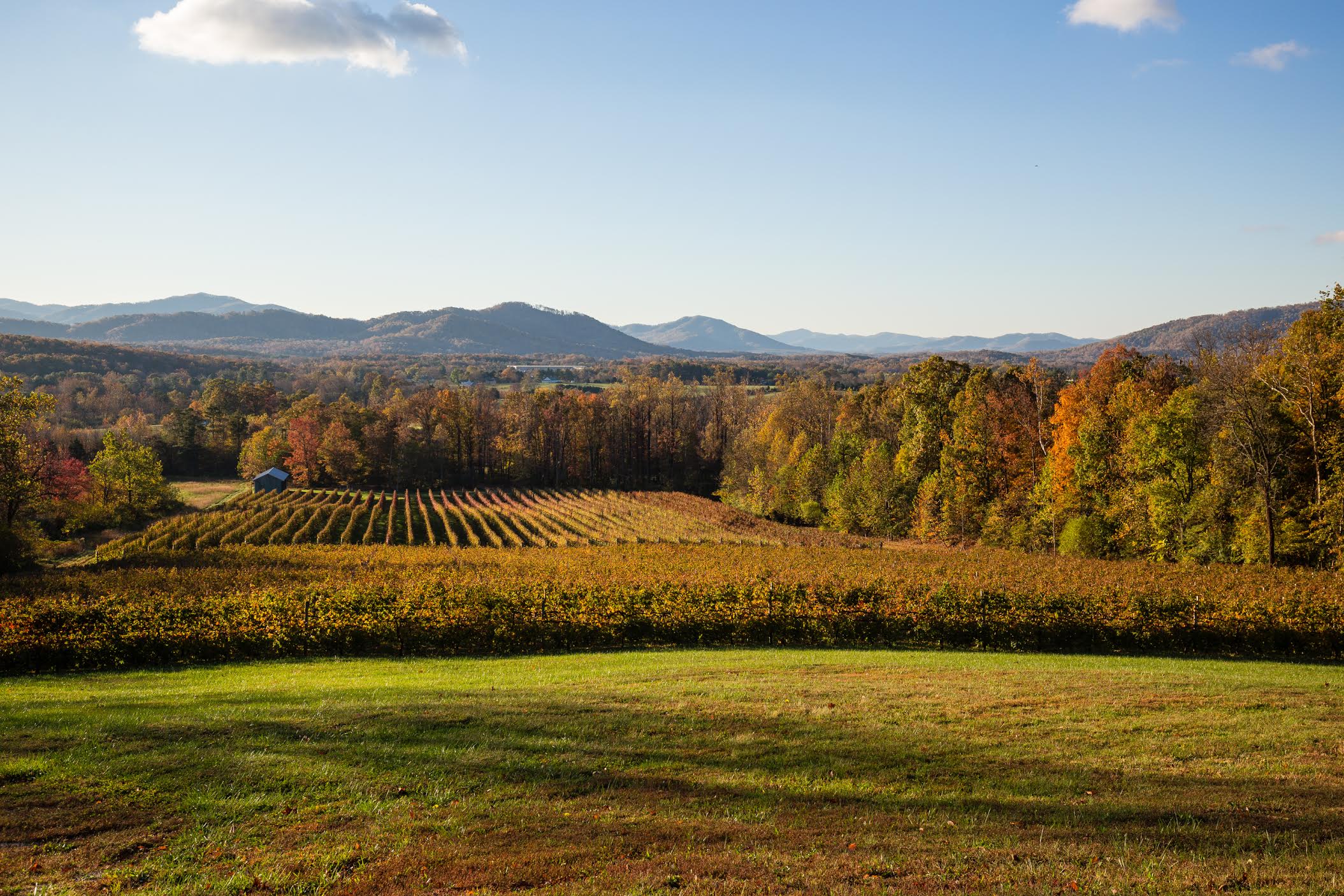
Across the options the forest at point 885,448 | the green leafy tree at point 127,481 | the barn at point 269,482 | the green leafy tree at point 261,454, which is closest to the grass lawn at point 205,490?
the green leafy tree at point 261,454

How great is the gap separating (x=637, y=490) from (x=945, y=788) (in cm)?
8283

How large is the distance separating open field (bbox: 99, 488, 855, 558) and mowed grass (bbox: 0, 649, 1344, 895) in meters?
40.5

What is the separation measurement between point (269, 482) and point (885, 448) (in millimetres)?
68167

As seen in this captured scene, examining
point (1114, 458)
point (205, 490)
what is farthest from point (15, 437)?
point (205, 490)

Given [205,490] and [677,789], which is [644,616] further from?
[205,490]

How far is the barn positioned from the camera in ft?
281

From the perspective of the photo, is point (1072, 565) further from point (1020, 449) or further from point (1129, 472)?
point (1020, 449)

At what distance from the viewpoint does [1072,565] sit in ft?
117

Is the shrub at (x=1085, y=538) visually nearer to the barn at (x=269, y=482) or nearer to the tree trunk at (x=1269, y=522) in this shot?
the tree trunk at (x=1269, y=522)

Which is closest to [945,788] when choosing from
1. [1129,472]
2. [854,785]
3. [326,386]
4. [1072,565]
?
[854,785]

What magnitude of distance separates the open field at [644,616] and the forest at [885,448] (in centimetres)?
887

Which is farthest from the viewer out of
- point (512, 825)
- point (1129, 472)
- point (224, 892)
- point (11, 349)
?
point (11, 349)

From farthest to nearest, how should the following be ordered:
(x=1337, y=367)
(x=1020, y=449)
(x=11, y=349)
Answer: (x=11, y=349) < (x=1020, y=449) < (x=1337, y=367)

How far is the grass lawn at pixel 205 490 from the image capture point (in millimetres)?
82750
